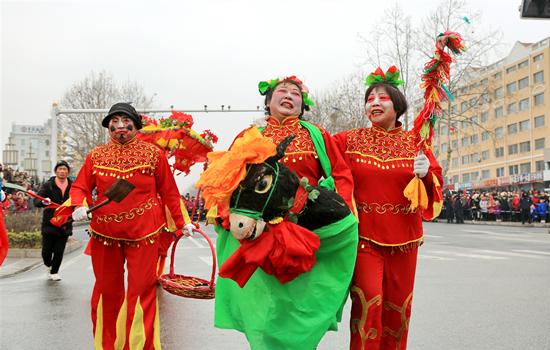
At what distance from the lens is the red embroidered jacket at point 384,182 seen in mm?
4078

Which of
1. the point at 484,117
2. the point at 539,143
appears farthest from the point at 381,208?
the point at 484,117

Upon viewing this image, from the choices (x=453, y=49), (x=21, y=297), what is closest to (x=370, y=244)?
(x=453, y=49)

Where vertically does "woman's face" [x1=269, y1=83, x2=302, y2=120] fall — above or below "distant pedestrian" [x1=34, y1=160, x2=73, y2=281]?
above

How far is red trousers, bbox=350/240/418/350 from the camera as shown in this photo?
12.8 ft

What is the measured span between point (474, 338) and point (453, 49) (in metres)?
2.74

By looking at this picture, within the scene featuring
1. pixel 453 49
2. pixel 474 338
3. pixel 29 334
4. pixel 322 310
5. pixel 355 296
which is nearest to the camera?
pixel 322 310

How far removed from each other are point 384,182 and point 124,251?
82.6 inches

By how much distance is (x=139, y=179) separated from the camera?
15.8ft

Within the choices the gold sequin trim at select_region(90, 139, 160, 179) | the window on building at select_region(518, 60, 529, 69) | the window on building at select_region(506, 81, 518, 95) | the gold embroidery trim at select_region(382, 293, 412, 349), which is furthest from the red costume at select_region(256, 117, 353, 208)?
the window on building at select_region(506, 81, 518, 95)

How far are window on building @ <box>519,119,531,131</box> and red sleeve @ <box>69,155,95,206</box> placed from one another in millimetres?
69058

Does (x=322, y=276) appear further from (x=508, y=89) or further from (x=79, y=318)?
(x=508, y=89)

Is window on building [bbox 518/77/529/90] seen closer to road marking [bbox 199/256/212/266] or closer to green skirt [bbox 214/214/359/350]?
road marking [bbox 199/256/212/266]

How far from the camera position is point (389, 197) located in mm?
4145

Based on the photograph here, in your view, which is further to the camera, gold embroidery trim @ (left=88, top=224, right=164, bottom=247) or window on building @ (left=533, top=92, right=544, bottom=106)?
window on building @ (left=533, top=92, right=544, bottom=106)
